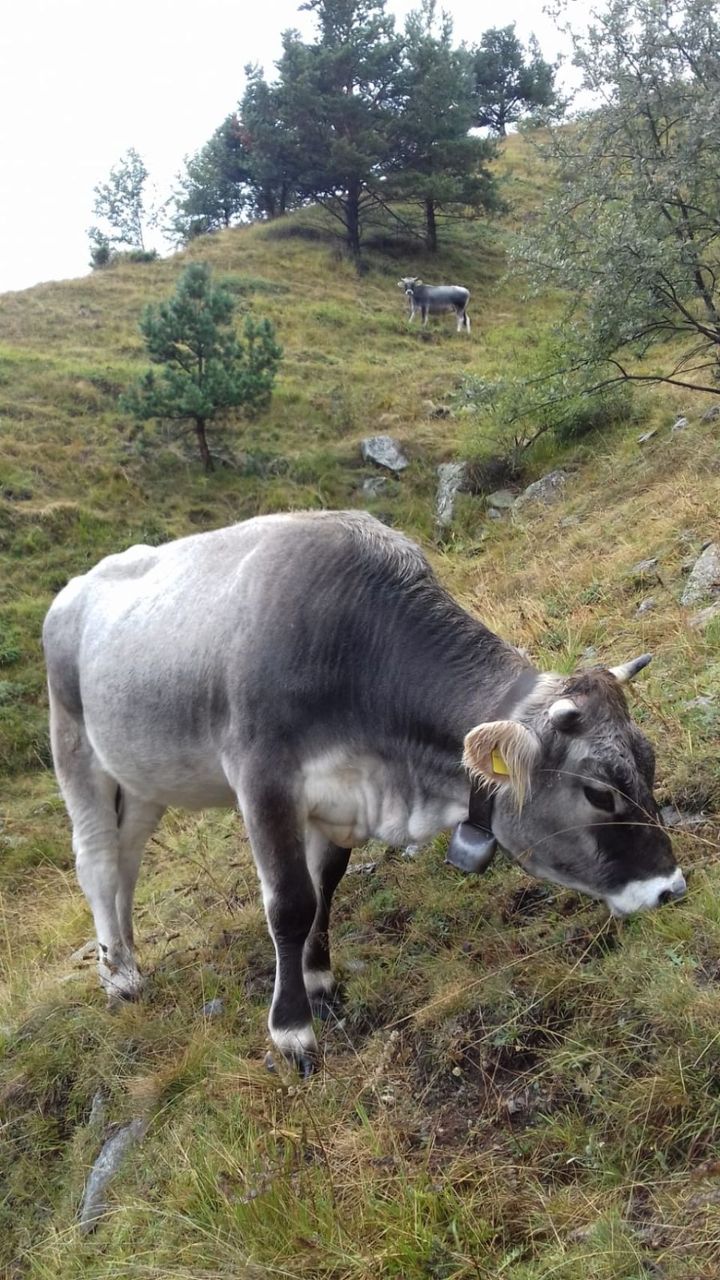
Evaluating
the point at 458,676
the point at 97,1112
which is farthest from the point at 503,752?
the point at 97,1112

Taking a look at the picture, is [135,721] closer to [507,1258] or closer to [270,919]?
[270,919]

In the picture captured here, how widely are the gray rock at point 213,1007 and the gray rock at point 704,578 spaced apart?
4.30m

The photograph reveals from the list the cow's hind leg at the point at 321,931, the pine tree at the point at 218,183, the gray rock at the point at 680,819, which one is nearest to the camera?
the gray rock at the point at 680,819

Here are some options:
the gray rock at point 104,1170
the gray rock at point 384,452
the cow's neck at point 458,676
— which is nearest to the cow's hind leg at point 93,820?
the gray rock at point 104,1170

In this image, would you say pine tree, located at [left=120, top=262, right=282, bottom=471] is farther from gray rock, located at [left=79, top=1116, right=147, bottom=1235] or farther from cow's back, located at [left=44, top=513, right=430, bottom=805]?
gray rock, located at [left=79, top=1116, right=147, bottom=1235]

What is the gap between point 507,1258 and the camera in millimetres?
2480


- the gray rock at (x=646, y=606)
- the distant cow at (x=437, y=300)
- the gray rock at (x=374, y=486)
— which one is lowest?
the gray rock at (x=374, y=486)

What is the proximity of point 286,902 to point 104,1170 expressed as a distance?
1407 mm

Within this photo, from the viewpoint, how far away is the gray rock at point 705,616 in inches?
235

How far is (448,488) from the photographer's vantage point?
15242mm

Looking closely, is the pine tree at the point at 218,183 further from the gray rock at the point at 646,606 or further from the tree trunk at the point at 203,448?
the gray rock at the point at 646,606

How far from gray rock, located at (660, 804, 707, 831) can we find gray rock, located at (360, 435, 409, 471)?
13.4 metres

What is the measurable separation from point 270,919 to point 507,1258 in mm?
1688

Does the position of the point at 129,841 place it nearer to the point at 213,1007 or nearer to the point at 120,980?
the point at 120,980
